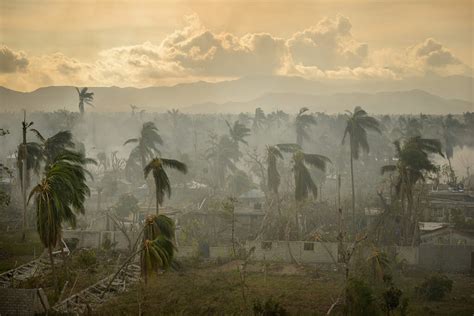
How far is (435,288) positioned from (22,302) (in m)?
17.7

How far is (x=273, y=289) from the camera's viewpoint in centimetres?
2741

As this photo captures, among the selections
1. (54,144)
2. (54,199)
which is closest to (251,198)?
(54,144)

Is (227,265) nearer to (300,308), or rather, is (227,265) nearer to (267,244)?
(267,244)

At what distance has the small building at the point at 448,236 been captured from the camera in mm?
34250

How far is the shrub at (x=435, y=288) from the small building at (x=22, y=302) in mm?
16459

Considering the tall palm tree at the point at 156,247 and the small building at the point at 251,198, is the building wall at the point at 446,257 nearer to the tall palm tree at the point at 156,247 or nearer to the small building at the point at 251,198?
the tall palm tree at the point at 156,247

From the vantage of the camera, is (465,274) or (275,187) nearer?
(465,274)

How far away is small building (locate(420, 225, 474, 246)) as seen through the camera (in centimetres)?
3425

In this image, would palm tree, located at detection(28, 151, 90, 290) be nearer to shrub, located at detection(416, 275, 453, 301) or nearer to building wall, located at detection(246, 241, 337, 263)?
building wall, located at detection(246, 241, 337, 263)

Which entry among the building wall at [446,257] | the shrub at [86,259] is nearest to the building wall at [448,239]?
the building wall at [446,257]

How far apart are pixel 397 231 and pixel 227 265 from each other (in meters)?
11.4

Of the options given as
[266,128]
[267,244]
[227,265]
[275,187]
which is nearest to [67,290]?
[227,265]

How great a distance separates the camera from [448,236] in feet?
114

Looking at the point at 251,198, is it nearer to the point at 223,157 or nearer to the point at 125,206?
the point at 223,157
